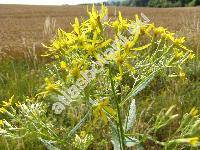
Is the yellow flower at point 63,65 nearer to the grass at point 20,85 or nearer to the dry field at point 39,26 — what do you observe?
the grass at point 20,85

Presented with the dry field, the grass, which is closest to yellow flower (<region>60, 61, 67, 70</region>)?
the grass

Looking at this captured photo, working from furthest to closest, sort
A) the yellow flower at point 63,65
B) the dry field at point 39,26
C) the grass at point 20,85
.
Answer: the dry field at point 39,26
the grass at point 20,85
the yellow flower at point 63,65

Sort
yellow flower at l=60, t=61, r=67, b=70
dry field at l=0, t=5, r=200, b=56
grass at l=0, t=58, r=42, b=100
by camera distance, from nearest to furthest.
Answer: yellow flower at l=60, t=61, r=67, b=70, grass at l=0, t=58, r=42, b=100, dry field at l=0, t=5, r=200, b=56

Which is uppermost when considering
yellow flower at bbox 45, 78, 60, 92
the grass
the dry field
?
yellow flower at bbox 45, 78, 60, 92

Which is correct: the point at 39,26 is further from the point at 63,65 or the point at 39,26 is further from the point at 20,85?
the point at 63,65

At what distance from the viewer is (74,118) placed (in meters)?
3.70

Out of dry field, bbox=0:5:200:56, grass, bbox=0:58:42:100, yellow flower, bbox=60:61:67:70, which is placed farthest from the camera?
dry field, bbox=0:5:200:56

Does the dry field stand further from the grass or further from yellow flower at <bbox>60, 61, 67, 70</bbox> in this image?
yellow flower at <bbox>60, 61, 67, 70</bbox>

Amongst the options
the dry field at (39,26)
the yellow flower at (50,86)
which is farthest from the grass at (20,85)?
the yellow flower at (50,86)

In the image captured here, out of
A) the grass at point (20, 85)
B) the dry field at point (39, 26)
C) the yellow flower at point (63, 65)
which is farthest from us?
the dry field at point (39, 26)

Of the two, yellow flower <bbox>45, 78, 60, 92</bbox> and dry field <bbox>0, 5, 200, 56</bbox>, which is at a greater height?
yellow flower <bbox>45, 78, 60, 92</bbox>

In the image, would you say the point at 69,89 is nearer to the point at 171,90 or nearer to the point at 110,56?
the point at 110,56

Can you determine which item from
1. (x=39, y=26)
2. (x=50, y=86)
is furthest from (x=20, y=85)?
(x=39, y=26)

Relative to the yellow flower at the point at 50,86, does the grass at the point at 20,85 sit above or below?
below
